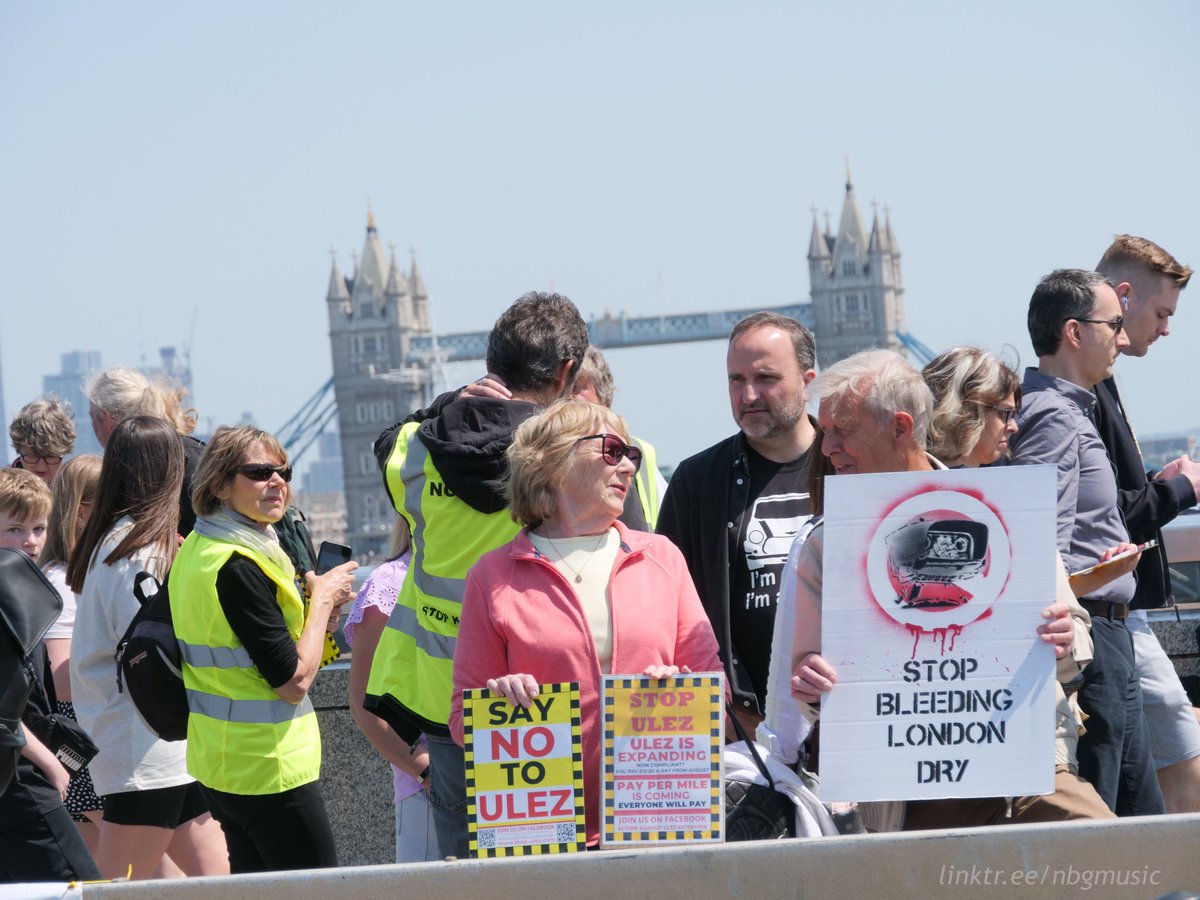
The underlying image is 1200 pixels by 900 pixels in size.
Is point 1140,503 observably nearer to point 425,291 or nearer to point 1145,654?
point 1145,654

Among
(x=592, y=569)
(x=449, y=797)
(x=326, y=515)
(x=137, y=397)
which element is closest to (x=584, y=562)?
(x=592, y=569)

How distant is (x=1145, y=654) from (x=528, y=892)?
1.96 metres

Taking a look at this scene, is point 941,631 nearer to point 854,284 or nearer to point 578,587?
point 578,587

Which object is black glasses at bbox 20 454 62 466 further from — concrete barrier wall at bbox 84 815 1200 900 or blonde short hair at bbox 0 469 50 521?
concrete barrier wall at bbox 84 815 1200 900

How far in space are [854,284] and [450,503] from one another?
120 m

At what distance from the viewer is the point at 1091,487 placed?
3502mm

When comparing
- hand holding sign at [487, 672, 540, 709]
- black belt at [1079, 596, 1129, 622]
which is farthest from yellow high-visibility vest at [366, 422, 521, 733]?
black belt at [1079, 596, 1129, 622]

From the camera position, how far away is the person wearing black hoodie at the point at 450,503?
3.05 meters

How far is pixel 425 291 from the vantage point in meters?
126

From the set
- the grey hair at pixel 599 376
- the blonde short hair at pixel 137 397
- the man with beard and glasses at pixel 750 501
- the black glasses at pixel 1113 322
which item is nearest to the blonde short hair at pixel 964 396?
the man with beard and glasses at pixel 750 501

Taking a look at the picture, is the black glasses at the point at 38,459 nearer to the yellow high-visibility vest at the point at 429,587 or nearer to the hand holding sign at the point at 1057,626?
the yellow high-visibility vest at the point at 429,587

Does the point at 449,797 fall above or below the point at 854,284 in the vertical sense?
below

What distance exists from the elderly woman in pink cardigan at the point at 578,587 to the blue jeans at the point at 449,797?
1.14 ft

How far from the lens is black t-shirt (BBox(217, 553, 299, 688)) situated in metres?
3.44
